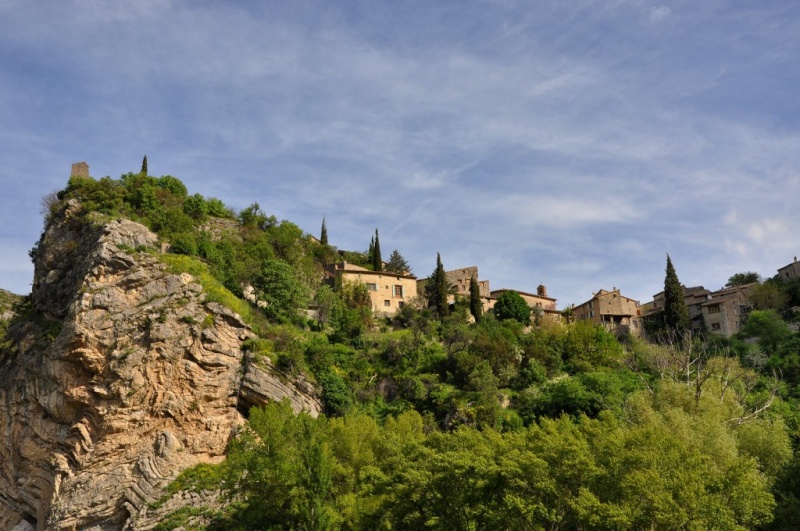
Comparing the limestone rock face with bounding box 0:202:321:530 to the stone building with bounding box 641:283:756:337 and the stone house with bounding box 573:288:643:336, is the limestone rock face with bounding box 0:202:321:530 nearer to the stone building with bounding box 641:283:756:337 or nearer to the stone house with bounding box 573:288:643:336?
the stone house with bounding box 573:288:643:336

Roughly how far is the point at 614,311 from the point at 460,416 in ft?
121

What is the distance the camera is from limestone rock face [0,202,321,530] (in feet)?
133

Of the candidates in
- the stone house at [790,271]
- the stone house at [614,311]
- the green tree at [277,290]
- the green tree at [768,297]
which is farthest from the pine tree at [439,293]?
the stone house at [790,271]

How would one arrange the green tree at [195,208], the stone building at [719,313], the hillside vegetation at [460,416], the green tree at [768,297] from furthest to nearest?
the stone building at [719,313], the green tree at [768,297], the green tree at [195,208], the hillside vegetation at [460,416]

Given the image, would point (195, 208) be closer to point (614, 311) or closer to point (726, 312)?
point (614, 311)

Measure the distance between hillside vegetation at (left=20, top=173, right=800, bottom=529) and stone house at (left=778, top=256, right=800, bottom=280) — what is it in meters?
19.0

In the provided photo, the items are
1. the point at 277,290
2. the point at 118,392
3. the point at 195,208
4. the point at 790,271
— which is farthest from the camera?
the point at 790,271

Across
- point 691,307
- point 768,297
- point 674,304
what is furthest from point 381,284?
point 768,297

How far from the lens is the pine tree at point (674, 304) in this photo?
66.3 m

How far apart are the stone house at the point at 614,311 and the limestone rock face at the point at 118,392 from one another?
4189 cm

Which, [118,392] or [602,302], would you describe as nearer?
[118,392]

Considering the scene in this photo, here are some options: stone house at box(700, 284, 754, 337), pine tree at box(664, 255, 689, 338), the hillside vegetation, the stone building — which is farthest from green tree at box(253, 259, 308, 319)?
stone house at box(700, 284, 754, 337)

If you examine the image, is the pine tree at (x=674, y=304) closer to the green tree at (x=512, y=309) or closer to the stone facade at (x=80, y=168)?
the green tree at (x=512, y=309)

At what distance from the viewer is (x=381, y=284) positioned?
228ft
